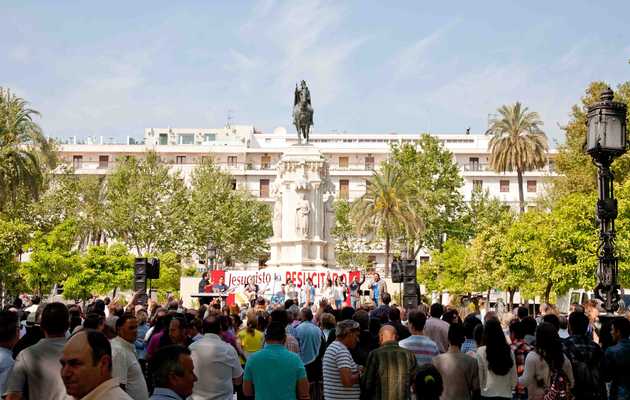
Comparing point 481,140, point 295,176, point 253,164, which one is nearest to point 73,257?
point 295,176

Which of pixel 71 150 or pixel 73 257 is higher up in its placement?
pixel 71 150

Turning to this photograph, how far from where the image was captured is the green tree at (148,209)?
65688 millimetres

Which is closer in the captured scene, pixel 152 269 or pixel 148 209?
pixel 152 269

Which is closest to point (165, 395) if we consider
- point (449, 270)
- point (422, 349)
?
point (422, 349)

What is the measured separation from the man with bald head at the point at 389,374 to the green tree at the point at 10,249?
40867 millimetres

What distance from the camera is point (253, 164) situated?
310ft

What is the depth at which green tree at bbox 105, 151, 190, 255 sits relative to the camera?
65.7 metres

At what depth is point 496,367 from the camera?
8695 mm

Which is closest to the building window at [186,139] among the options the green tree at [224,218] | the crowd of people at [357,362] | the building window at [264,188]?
the building window at [264,188]

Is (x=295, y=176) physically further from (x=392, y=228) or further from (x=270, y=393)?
(x=270, y=393)

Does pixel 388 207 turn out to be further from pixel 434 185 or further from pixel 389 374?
pixel 389 374

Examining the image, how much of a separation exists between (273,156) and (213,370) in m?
86.9

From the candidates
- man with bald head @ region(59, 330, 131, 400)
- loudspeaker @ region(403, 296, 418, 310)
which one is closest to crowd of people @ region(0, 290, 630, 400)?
man with bald head @ region(59, 330, 131, 400)

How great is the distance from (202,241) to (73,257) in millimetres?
18266
